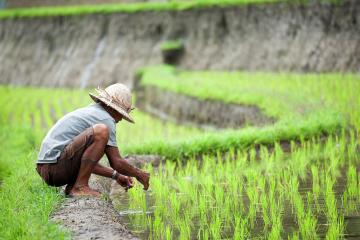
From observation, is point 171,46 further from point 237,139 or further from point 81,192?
point 81,192

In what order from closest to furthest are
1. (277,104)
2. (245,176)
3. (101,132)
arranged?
1. (101,132)
2. (245,176)
3. (277,104)

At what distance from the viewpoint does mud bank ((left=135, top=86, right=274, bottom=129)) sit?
9.32m

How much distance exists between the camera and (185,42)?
18750mm

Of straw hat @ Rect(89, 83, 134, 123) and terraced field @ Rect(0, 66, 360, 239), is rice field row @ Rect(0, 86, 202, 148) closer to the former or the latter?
terraced field @ Rect(0, 66, 360, 239)

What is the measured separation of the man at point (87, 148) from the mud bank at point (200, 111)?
A: 395cm

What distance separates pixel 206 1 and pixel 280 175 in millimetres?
12891

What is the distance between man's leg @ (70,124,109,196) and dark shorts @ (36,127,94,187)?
4 cm

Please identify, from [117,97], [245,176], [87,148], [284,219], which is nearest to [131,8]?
[245,176]

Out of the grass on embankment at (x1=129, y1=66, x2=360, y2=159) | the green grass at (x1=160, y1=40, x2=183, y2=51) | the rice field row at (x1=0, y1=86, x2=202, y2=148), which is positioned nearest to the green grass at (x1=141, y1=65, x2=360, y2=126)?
the grass on embankment at (x1=129, y1=66, x2=360, y2=159)

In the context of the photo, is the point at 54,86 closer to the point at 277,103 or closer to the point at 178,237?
the point at 277,103

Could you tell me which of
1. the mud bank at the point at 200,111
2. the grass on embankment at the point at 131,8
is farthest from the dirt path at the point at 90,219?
the grass on embankment at the point at 131,8

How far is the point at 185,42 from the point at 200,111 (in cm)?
843

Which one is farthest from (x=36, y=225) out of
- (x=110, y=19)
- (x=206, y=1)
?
(x=110, y=19)

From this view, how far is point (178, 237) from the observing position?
3922 millimetres
